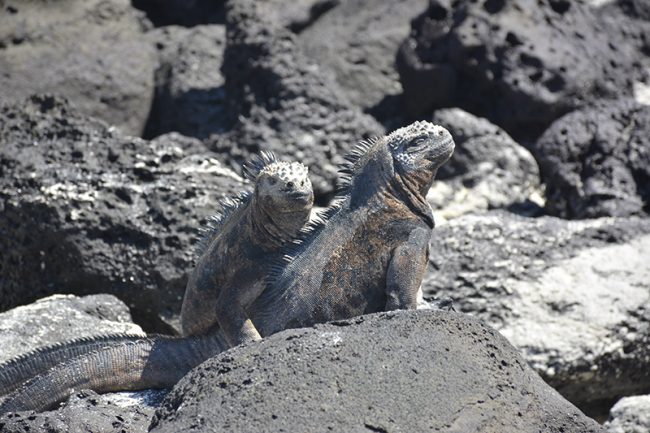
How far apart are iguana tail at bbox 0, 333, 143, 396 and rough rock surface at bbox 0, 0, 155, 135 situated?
15.8 ft

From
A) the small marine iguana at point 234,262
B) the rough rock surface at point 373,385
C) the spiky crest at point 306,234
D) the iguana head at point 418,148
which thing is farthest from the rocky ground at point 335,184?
the iguana head at point 418,148

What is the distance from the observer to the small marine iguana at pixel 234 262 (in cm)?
629

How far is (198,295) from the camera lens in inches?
261

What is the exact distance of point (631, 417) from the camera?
25.3 ft

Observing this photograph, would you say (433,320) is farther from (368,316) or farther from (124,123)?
(124,123)

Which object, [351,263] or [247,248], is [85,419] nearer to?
[247,248]

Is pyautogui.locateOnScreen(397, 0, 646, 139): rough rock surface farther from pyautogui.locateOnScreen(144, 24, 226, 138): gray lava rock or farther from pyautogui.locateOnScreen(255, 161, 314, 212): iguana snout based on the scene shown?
pyautogui.locateOnScreen(255, 161, 314, 212): iguana snout

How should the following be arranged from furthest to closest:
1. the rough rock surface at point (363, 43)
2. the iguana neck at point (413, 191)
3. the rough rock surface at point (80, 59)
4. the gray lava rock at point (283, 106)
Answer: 1. the rough rock surface at point (363, 43)
2. the rough rock surface at point (80, 59)
3. the gray lava rock at point (283, 106)
4. the iguana neck at point (413, 191)

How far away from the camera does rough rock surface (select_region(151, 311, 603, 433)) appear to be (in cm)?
527

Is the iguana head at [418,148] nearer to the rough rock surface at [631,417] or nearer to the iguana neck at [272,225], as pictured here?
the iguana neck at [272,225]

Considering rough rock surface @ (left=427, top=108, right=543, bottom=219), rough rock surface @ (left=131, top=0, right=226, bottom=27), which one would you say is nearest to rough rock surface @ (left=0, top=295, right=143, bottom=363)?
rough rock surface @ (left=427, top=108, right=543, bottom=219)

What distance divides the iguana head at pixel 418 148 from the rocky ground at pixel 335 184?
0.93 meters

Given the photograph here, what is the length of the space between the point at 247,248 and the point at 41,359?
3.43 feet

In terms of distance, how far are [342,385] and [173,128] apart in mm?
6499
